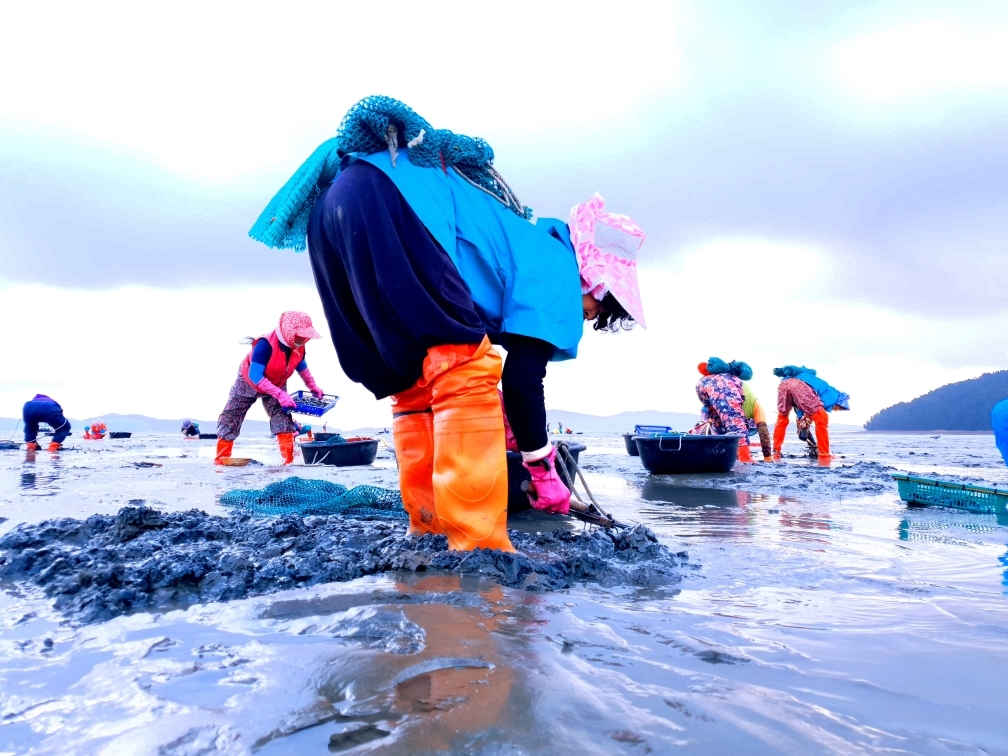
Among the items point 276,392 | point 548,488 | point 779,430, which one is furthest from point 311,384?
point 779,430

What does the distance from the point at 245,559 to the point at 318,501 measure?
6.52 ft

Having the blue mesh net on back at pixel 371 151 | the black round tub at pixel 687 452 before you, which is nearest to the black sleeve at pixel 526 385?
the blue mesh net on back at pixel 371 151

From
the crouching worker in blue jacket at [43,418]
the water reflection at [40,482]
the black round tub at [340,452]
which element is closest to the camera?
the water reflection at [40,482]

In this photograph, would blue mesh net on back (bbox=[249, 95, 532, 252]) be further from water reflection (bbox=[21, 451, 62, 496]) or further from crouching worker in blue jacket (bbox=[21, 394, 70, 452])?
crouching worker in blue jacket (bbox=[21, 394, 70, 452])

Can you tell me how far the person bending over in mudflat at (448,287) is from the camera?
2.20 m

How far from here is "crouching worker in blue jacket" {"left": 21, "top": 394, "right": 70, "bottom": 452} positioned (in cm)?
1366

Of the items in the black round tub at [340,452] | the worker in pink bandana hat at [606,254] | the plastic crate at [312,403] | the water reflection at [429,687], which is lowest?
the water reflection at [429,687]

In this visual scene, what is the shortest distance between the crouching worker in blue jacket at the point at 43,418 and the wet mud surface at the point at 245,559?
1356 cm

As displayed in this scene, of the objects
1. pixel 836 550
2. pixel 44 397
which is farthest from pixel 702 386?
pixel 44 397

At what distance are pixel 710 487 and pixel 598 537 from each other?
3.78m

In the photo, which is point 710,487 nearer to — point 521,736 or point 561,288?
point 561,288

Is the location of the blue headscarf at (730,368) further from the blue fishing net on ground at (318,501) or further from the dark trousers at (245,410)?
the blue fishing net on ground at (318,501)

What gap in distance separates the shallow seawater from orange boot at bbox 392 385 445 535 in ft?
2.70

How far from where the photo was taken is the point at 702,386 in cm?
1065
